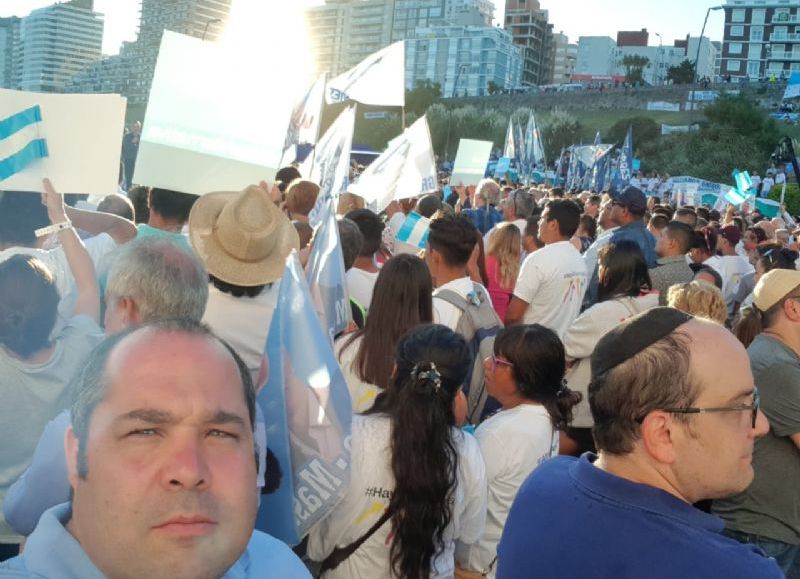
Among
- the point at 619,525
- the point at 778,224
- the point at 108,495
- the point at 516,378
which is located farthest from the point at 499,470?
the point at 778,224

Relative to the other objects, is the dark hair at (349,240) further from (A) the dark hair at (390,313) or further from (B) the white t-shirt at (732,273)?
(B) the white t-shirt at (732,273)

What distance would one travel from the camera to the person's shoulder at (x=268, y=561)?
174cm

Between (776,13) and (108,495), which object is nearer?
(108,495)

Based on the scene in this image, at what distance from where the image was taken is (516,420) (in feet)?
10.9

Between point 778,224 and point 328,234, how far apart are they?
1116 cm

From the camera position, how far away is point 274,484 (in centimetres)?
268

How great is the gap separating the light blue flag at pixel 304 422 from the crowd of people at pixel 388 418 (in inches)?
2.2

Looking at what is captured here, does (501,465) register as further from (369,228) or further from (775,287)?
(369,228)

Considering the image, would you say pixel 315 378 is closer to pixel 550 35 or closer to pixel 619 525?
pixel 619 525

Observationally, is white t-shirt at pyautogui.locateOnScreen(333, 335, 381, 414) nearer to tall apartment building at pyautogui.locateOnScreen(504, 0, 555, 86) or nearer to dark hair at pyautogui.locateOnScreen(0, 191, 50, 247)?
dark hair at pyautogui.locateOnScreen(0, 191, 50, 247)

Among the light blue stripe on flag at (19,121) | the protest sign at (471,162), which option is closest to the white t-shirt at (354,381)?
the light blue stripe on flag at (19,121)

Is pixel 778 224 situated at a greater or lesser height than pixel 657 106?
lesser

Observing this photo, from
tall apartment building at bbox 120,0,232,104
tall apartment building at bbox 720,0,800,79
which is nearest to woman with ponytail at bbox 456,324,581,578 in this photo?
tall apartment building at bbox 120,0,232,104

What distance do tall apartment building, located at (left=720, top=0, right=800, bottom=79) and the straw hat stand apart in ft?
440
